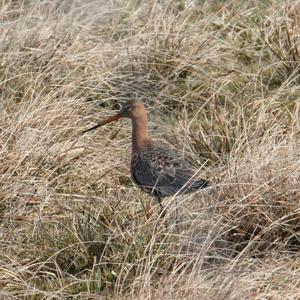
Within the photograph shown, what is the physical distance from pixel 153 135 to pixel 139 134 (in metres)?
0.96

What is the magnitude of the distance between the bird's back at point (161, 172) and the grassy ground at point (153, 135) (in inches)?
3.8

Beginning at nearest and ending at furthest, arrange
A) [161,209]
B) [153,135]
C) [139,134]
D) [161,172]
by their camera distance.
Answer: [161,209]
[161,172]
[139,134]
[153,135]

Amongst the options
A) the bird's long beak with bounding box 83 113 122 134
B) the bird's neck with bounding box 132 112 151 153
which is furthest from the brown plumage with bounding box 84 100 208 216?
the bird's long beak with bounding box 83 113 122 134

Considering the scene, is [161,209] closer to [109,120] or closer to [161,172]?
[161,172]

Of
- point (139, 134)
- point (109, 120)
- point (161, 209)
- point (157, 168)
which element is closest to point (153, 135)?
point (109, 120)

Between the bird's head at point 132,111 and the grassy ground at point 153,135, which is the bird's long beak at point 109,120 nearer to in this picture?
the bird's head at point 132,111

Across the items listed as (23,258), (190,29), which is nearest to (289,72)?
(190,29)

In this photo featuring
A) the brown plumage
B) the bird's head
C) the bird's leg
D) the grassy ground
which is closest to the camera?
the grassy ground

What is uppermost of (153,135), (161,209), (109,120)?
(161,209)

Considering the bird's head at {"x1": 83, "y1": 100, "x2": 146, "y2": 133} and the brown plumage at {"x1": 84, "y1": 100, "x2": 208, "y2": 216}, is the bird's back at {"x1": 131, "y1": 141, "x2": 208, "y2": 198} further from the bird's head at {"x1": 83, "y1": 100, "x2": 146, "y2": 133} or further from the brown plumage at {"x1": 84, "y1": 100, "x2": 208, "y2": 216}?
the bird's head at {"x1": 83, "y1": 100, "x2": 146, "y2": 133}

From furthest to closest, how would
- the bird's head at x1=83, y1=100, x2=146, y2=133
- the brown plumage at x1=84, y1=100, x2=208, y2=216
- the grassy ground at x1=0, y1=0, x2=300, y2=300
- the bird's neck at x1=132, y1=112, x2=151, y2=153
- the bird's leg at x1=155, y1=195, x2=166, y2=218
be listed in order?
the bird's head at x1=83, y1=100, x2=146, y2=133, the bird's neck at x1=132, y1=112, x2=151, y2=153, the brown plumage at x1=84, y1=100, x2=208, y2=216, the bird's leg at x1=155, y1=195, x2=166, y2=218, the grassy ground at x1=0, y1=0, x2=300, y2=300

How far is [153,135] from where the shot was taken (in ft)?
27.2

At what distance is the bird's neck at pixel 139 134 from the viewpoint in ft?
23.7

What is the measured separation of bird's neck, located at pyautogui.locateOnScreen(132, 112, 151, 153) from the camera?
23.7 ft
